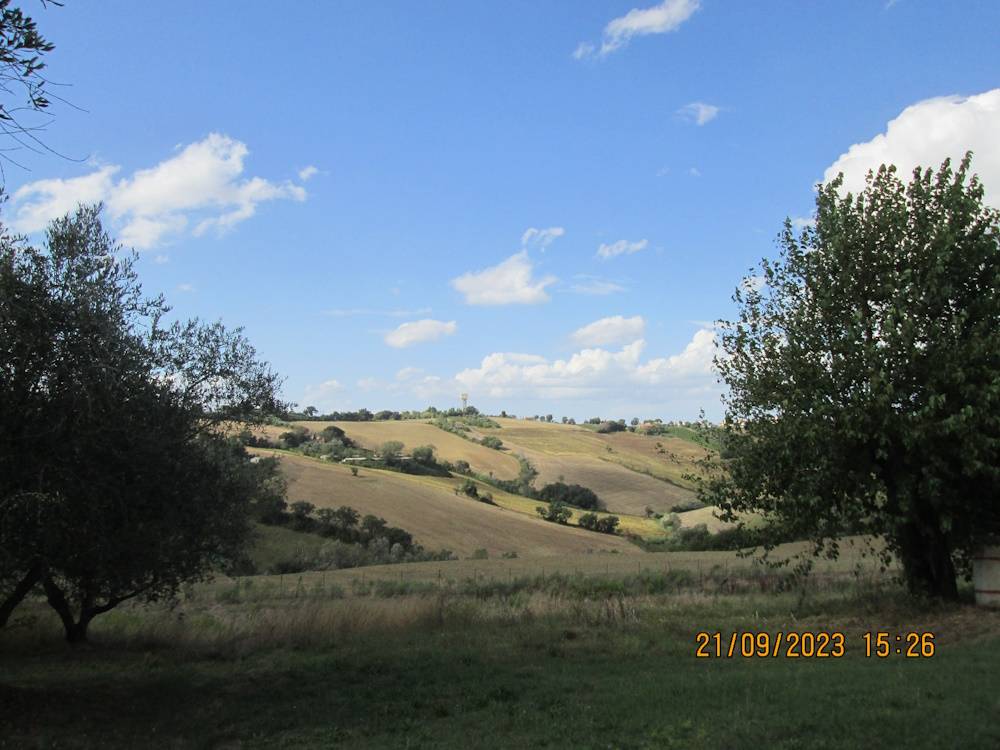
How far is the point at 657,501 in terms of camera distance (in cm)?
8762

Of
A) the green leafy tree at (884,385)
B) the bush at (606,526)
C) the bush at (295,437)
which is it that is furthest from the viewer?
the bush at (295,437)

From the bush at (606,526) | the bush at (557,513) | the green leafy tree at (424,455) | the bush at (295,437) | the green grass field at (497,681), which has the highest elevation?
the bush at (295,437)

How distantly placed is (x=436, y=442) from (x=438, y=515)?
132 ft

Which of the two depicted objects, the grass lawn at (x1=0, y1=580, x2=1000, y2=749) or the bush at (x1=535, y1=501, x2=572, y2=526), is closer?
the grass lawn at (x1=0, y1=580, x2=1000, y2=749)

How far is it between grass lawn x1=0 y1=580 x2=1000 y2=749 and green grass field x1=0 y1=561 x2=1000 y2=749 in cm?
5

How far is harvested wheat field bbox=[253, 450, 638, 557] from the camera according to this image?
5792 centimetres

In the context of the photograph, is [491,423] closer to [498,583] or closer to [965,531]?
[498,583]

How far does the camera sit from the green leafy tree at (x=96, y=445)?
933cm

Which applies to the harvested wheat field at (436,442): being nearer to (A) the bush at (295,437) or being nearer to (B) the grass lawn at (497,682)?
(A) the bush at (295,437)

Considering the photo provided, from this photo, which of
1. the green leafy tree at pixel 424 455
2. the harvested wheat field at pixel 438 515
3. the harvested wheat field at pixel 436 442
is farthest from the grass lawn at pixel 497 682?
the harvested wheat field at pixel 436 442

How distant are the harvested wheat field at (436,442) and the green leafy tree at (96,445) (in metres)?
80.8

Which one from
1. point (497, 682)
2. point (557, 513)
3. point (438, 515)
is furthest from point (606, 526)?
point (497, 682)

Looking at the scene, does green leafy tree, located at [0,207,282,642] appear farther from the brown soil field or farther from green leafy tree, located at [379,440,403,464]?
green leafy tree, located at [379,440,403,464]

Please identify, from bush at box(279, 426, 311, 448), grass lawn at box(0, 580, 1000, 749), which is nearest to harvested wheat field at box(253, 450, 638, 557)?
bush at box(279, 426, 311, 448)
